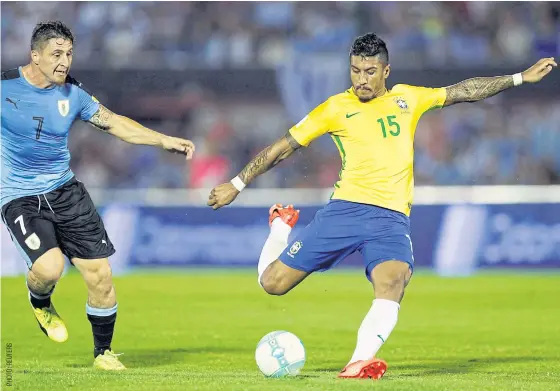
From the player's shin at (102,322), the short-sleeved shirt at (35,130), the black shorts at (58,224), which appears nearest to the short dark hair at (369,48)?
the short-sleeved shirt at (35,130)

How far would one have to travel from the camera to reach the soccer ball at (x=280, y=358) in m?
9.21

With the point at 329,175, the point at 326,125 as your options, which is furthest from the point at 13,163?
the point at 329,175

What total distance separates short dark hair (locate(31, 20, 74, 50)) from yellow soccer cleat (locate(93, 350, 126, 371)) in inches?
107

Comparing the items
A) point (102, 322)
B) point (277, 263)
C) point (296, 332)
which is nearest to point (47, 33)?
point (102, 322)

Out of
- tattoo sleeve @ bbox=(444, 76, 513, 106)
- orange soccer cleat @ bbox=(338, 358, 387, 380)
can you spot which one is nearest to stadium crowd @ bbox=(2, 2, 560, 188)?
tattoo sleeve @ bbox=(444, 76, 513, 106)

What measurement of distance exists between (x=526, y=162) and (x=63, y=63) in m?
16.5

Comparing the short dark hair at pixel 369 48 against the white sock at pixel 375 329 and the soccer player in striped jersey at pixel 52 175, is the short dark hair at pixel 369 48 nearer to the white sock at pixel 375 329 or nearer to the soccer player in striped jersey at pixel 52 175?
the soccer player in striped jersey at pixel 52 175

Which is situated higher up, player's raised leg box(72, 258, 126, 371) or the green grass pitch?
player's raised leg box(72, 258, 126, 371)

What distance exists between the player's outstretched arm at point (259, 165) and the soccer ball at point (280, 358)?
1241mm

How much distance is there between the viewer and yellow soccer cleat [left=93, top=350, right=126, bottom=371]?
10.2 metres

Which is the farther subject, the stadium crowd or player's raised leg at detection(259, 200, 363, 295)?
the stadium crowd

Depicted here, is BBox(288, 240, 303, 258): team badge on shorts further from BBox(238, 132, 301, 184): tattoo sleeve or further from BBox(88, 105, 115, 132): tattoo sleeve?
BBox(88, 105, 115, 132): tattoo sleeve

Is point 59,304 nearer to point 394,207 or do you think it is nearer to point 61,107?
point 61,107

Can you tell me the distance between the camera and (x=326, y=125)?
957cm
